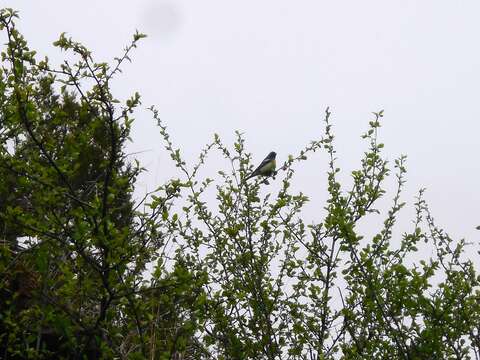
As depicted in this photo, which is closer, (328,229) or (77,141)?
(77,141)

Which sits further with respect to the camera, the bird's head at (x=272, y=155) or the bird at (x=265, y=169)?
the bird's head at (x=272, y=155)

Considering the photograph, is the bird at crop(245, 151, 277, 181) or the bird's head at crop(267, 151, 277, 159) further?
the bird's head at crop(267, 151, 277, 159)

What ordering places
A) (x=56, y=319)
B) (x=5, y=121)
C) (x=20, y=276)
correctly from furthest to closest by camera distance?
(x=20, y=276) → (x=5, y=121) → (x=56, y=319)

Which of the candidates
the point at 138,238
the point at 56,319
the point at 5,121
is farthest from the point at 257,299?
the point at 5,121

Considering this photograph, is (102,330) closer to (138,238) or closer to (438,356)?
(138,238)

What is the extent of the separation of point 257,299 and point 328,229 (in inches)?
45.5

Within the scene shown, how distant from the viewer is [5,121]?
4.89m

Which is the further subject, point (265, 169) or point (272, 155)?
point (272, 155)

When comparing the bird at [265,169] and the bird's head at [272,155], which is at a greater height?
the bird's head at [272,155]

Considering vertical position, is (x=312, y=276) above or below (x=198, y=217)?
below

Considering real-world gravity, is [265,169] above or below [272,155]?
below

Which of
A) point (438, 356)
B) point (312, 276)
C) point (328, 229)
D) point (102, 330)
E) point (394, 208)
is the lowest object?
point (102, 330)

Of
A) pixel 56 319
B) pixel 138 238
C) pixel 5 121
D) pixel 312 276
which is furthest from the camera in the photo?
pixel 312 276

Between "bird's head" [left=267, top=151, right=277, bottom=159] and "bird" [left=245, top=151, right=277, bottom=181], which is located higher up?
"bird's head" [left=267, top=151, right=277, bottom=159]
